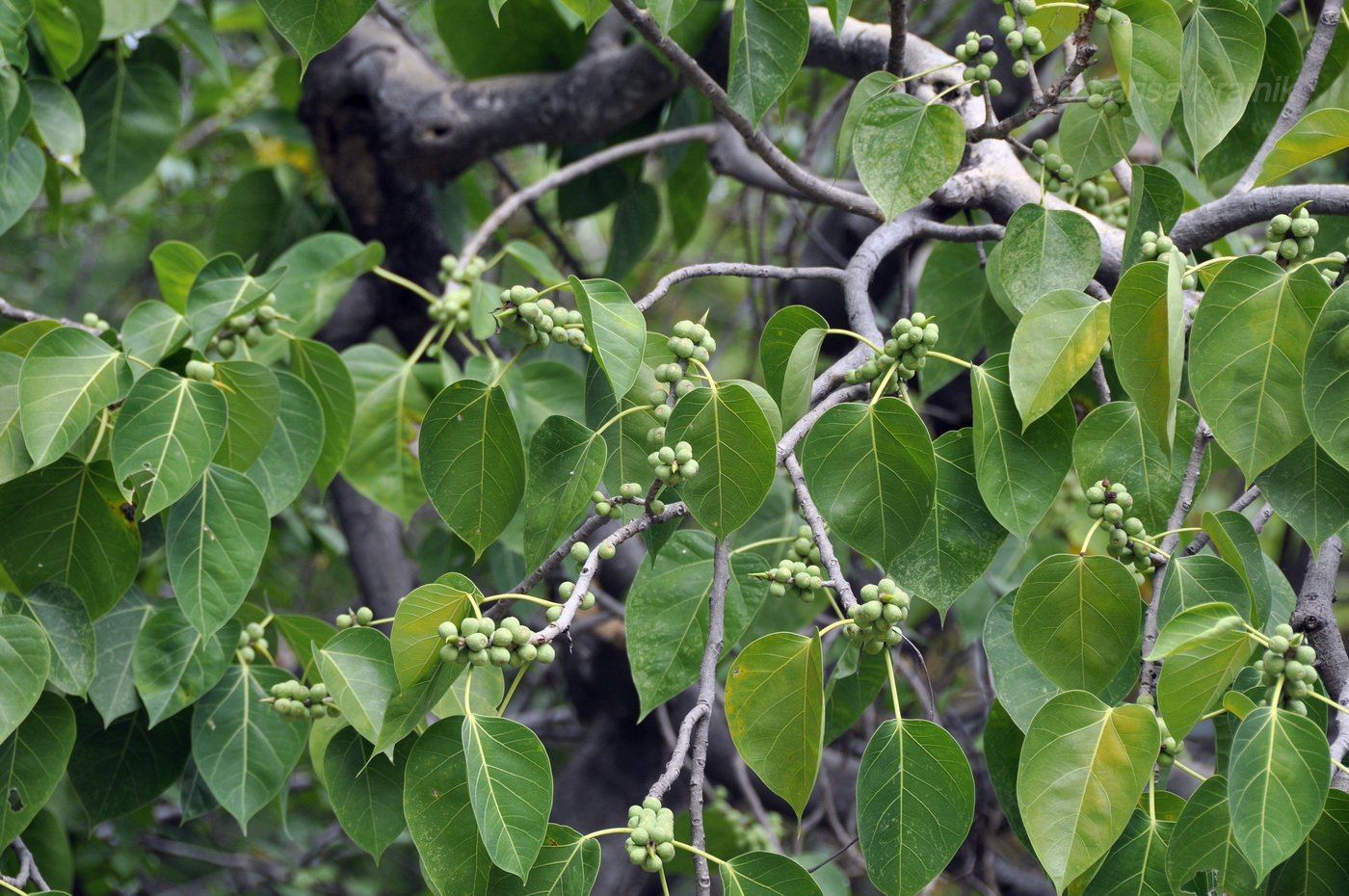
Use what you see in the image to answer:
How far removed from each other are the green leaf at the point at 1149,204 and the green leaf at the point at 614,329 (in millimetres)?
423

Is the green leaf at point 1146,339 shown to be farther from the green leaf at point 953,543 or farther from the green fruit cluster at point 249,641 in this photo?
the green fruit cluster at point 249,641

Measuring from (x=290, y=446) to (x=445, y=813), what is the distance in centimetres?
46

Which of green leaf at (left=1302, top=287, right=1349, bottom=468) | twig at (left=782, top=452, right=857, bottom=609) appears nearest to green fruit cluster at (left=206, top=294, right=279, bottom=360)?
twig at (left=782, top=452, right=857, bottom=609)

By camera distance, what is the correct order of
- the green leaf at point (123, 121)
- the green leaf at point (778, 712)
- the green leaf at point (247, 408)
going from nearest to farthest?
the green leaf at point (778, 712) → the green leaf at point (247, 408) → the green leaf at point (123, 121)

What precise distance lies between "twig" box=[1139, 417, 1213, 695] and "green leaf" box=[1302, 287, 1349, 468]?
0.11 metres

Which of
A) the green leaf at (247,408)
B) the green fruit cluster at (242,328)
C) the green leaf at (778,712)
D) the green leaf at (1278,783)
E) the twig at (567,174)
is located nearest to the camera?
the green leaf at (1278,783)

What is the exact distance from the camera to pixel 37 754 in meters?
0.83

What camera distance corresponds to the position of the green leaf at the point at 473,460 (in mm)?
754

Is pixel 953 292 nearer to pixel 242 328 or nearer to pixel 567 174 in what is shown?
pixel 567 174

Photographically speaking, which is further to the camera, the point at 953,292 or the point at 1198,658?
the point at 953,292

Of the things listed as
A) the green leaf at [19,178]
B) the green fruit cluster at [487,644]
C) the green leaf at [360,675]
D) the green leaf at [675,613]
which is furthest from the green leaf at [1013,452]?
the green leaf at [19,178]

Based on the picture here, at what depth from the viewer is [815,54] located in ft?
4.08

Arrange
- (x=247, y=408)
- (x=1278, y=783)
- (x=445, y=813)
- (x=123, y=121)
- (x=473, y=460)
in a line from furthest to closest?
(x=123, y=121) < (x=247, y=408) < (x=473, y=460) < (x=445, y=813) < (x=1278, y=783)

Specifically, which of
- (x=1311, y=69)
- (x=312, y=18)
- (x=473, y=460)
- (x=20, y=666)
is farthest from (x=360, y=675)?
(x=1311, y=69)
